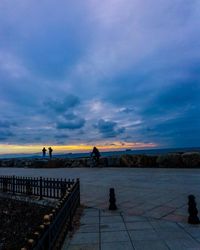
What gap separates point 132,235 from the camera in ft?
16.3

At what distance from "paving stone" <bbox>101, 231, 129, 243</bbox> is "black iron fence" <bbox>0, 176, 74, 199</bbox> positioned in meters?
3.24

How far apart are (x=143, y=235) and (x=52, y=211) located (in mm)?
1938

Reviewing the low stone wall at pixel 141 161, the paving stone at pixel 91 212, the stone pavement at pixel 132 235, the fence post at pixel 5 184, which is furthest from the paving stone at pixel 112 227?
the low stone wall at pixel 141 161

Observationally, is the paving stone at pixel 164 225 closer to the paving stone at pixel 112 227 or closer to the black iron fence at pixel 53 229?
the paving stone at pixel 112 227

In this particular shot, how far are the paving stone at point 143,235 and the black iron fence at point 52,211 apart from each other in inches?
57.3

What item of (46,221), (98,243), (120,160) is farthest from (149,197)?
(120,160)

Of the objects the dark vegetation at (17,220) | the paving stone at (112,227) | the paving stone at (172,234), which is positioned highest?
the paving stone at (112,227)

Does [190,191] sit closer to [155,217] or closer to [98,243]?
[155,217]

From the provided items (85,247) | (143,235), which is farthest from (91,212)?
(85,247)

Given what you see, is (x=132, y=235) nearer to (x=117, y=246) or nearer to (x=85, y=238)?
(x=117, y=246)

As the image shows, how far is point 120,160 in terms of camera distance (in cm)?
2128

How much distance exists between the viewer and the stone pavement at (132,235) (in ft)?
14.6

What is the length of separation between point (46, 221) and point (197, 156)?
15.8m

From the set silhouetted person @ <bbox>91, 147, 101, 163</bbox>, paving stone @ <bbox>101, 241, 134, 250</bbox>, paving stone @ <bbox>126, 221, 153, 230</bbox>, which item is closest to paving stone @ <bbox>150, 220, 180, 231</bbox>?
paving stone @ <bbox>126, 221, 153, 230</bbox>
